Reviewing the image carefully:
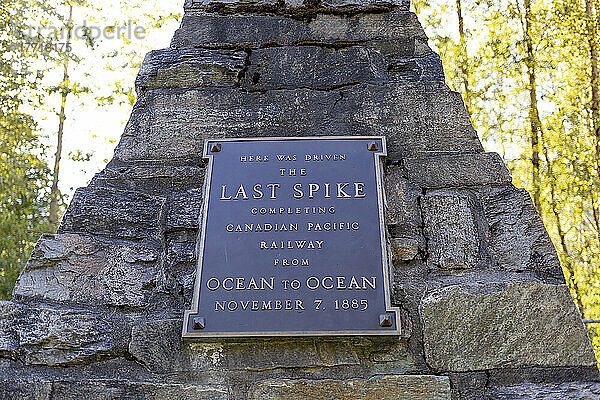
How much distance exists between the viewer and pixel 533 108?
6.65 meters

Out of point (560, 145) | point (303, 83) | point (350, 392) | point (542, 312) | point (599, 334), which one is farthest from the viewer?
point (560, 145)

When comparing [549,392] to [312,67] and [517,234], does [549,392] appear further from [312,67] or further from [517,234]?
[312,67]

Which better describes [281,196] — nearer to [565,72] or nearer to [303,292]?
[303,292]

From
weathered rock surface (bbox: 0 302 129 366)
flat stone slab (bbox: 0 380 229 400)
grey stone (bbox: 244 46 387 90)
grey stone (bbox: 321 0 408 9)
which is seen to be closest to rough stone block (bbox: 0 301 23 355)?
weathered rock surface (bbox: 0 302 129 366)

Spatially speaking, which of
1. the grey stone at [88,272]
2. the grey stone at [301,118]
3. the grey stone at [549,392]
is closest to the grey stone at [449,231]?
the grey stone at [301,118]

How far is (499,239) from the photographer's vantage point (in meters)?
1.97

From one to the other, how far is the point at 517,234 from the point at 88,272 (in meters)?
1.50

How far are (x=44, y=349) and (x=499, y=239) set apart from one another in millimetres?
1555

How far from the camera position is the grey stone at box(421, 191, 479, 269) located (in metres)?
1.92

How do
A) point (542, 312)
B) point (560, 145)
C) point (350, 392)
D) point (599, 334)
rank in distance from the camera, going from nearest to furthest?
point (350, 392) → point (542, 312) → point (599, 334) → point (560, 145)

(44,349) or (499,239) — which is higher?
(499,239)

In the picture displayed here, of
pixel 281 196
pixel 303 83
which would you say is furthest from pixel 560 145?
pixel 281 196

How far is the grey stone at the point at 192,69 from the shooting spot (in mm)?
2420

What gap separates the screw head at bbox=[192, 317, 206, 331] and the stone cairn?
0.06m
